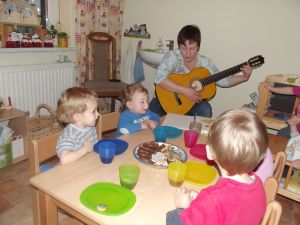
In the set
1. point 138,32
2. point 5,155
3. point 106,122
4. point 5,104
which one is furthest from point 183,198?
point 138,32

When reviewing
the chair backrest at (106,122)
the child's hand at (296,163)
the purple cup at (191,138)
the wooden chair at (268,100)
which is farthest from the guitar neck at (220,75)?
the purple cup at (191,138)

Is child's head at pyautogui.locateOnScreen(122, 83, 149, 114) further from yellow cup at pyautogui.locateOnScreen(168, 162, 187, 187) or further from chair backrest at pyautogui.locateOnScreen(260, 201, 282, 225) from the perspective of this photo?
chair backrest at pyautogui.locateOnScreen(260, 201, 282, 225)

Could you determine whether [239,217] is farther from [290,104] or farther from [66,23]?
[66,23]

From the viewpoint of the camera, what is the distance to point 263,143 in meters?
0.87

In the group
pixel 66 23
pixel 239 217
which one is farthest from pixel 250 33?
pixel 239 217

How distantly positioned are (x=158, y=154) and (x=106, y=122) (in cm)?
59

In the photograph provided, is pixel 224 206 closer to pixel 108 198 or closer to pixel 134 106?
pixel 108 198

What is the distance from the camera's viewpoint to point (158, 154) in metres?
1.31

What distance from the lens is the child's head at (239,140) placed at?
0.85 metres

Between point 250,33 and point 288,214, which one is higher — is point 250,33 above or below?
above

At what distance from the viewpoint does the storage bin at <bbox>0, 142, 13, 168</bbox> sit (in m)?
2.40

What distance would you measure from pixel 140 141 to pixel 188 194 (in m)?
0.60

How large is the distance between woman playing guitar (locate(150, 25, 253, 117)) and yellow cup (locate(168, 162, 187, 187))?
1.66 m

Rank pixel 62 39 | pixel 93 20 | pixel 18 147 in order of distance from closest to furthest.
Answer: pixel 18 147, pixel 62 39, pixel 93 20
